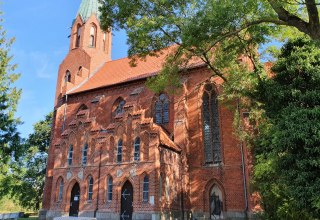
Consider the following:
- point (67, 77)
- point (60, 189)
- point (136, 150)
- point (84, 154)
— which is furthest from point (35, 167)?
point (136, 150)

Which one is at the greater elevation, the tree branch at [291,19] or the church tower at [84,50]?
the church tower at [84,50]

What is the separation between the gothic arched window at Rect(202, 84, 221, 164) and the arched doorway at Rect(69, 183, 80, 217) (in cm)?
865

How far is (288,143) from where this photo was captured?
379 inches

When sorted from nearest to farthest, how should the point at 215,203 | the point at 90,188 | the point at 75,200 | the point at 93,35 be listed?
the point at 215,203
the point at 90,188
the point at 75,200
the point at 93,35

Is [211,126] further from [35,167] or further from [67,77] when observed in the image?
[35,167]

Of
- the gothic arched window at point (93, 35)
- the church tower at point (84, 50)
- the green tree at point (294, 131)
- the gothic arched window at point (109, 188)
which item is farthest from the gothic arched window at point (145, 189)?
the gothic arched window at point (93, 35)

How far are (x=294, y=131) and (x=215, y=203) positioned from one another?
34.3 feet

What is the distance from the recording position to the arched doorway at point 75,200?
19.6 meters

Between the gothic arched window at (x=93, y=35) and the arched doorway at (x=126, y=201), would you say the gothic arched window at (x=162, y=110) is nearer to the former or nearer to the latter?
the arched doorway at (x=126, y=201)

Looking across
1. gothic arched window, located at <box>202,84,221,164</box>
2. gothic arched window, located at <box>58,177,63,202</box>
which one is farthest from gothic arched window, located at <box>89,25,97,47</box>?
gothic arched window, located at <box>58,177,63,202</box>

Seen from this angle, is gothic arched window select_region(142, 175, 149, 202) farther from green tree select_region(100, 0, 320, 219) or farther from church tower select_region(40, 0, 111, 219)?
church tower select_region(40, 0, 111, 219)

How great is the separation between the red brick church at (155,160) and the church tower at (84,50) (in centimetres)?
621

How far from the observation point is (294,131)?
9.53 metres

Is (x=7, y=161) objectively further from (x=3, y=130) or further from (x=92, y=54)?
(x=92, y=54)
